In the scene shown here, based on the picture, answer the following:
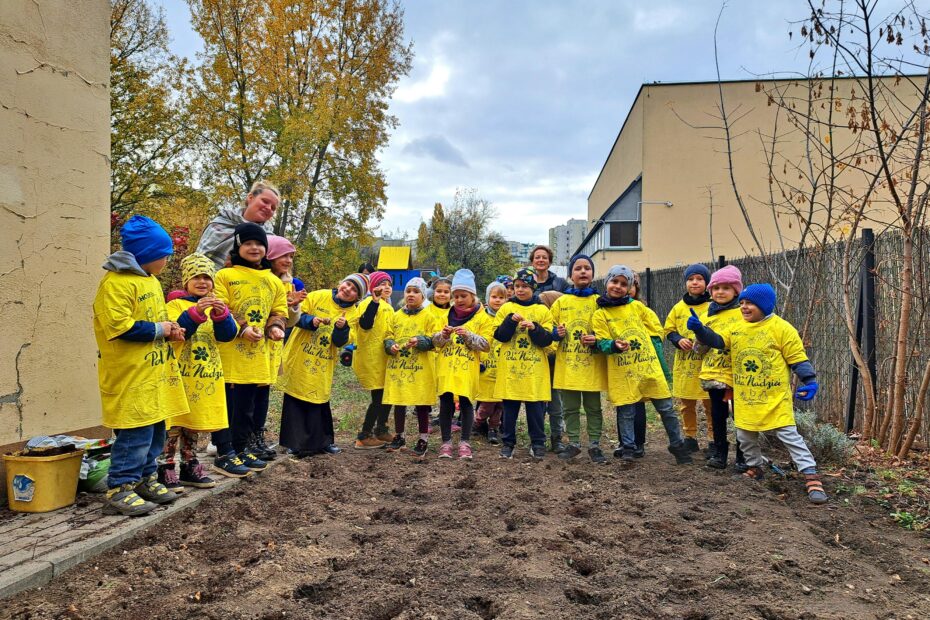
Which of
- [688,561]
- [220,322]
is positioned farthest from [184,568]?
[688,561]

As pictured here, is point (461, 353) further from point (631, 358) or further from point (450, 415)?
point (631, 358)

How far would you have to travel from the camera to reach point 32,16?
4.21 metres

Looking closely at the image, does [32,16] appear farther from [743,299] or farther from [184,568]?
[743,299]

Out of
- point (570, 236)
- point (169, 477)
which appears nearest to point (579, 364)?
point (169, 477)

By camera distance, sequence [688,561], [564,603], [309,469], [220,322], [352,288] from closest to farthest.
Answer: [564,603] → [688,561] → [220,322] → [309,469] → [352,288]

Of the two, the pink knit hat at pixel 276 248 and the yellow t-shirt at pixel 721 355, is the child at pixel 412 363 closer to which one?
the pink knit hat at pixel 276 248

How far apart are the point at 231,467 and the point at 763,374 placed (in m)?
4.18

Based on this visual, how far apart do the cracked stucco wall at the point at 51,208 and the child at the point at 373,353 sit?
88.7 inches

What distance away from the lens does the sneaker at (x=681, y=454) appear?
17.7 feet

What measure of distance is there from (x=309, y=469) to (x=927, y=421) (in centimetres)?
545

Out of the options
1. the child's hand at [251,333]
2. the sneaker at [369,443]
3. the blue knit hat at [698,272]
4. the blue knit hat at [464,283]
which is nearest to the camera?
the child's hand at [251,333]

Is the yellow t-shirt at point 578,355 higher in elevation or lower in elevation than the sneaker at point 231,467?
higher

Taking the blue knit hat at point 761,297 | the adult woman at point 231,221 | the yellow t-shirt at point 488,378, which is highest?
the adult woman at point 231,221

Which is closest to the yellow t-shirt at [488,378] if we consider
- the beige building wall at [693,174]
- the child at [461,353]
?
the child at [461,353]
